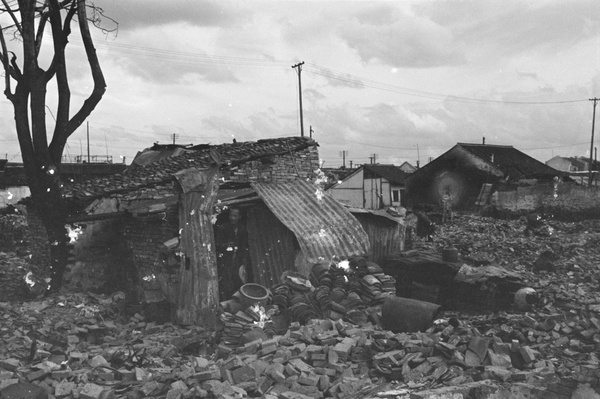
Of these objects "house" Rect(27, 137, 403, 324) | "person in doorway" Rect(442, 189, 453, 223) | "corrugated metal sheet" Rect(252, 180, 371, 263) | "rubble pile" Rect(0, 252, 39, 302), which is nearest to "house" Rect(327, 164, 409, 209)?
"person in doorway" Rect(442, 189, 453, 223)

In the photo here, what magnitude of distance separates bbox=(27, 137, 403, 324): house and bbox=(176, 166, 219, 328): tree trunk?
0.06ft

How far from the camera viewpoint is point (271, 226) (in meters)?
10.8

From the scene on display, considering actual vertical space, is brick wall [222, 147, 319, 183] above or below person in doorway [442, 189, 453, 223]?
above

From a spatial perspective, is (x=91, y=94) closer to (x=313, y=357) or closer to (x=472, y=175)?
(x=313, y=357)

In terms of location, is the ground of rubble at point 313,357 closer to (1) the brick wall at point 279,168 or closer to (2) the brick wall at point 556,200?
(1) the brick wall at point 279,168

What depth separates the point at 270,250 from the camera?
35.0ft

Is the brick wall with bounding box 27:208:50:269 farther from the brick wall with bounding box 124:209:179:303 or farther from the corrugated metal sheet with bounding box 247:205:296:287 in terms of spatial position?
the corrugated metal sheet with bounding box 247:205:296:287

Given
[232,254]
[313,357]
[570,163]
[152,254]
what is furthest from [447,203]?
[570,163]

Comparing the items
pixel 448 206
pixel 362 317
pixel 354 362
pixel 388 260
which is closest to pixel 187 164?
pixel 388 260

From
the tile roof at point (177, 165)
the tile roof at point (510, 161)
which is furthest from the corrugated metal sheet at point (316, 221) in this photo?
the tile roof at point (510, 161)

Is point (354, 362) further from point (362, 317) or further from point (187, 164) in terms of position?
point (187, 164)

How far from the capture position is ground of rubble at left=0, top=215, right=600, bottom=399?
5.41 metres

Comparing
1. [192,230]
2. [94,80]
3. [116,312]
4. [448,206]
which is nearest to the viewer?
[192,230]

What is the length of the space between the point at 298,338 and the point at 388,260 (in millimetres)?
4726
